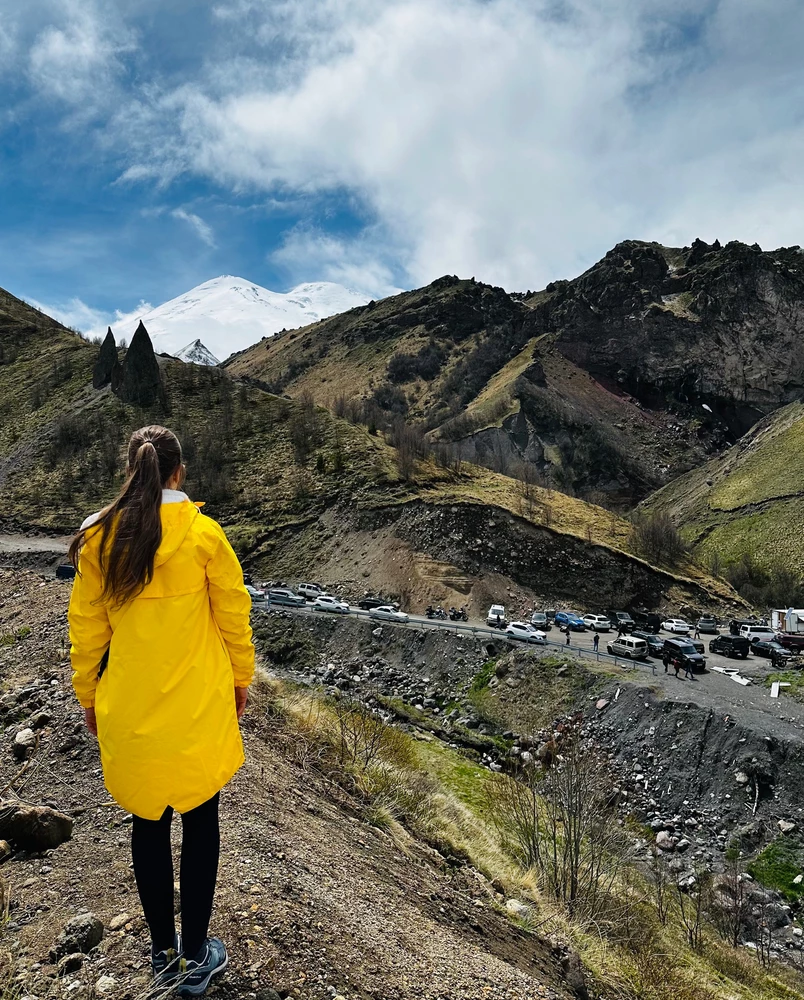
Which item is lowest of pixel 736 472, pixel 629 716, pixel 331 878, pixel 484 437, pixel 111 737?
pixel 629 716

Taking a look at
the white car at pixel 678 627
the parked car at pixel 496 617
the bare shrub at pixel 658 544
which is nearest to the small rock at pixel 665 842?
the parked car at pixel 496 617

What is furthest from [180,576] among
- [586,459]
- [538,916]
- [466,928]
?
[586,459]

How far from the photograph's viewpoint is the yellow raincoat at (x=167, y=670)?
235 cm

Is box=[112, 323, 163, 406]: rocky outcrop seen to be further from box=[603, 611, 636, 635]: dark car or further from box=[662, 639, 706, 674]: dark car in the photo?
box=[662, 639, 706, 674]: dark car

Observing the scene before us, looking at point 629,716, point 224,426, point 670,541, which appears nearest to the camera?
point 629,716

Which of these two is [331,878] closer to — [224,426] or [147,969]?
[147,969]

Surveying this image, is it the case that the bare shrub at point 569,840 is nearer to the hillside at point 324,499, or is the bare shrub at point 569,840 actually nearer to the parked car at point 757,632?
the parked car at point 757,632

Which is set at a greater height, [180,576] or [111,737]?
[180,576]

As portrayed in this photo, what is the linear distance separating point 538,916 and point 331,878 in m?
2.88

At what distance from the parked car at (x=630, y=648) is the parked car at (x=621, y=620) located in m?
5.60

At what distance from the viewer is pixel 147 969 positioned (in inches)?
104

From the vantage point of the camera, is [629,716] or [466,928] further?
[629,716]

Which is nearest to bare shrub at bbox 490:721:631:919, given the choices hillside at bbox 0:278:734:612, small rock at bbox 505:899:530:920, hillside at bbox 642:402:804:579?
small rock at bbox 505:899:530:920

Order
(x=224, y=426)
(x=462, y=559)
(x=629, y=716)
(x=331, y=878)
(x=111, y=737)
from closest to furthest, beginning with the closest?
(x=111, y=737), (x=331, y=878), (x=629, y=716), (x=462, y=559), (x=224, y=426)
